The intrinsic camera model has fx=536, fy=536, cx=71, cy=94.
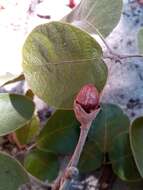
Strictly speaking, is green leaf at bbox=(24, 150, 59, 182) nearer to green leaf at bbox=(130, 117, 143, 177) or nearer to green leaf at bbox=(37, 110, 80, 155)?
green leaf at bbox=(37, 110, 80, 155)

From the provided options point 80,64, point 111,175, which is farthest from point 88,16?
point 111,175

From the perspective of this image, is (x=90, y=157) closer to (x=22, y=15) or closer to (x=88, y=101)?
(x=88, y=101)

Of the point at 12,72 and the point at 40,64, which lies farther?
the point at 12,72

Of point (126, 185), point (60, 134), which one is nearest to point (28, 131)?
point (60, 134)

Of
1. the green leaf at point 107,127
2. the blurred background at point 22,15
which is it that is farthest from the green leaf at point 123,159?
the blurred background at point 22,15

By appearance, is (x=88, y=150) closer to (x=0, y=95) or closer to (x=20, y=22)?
(x=0, y=95)

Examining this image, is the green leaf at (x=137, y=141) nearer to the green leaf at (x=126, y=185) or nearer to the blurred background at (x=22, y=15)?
the green leaf at (x=126, y=185)
